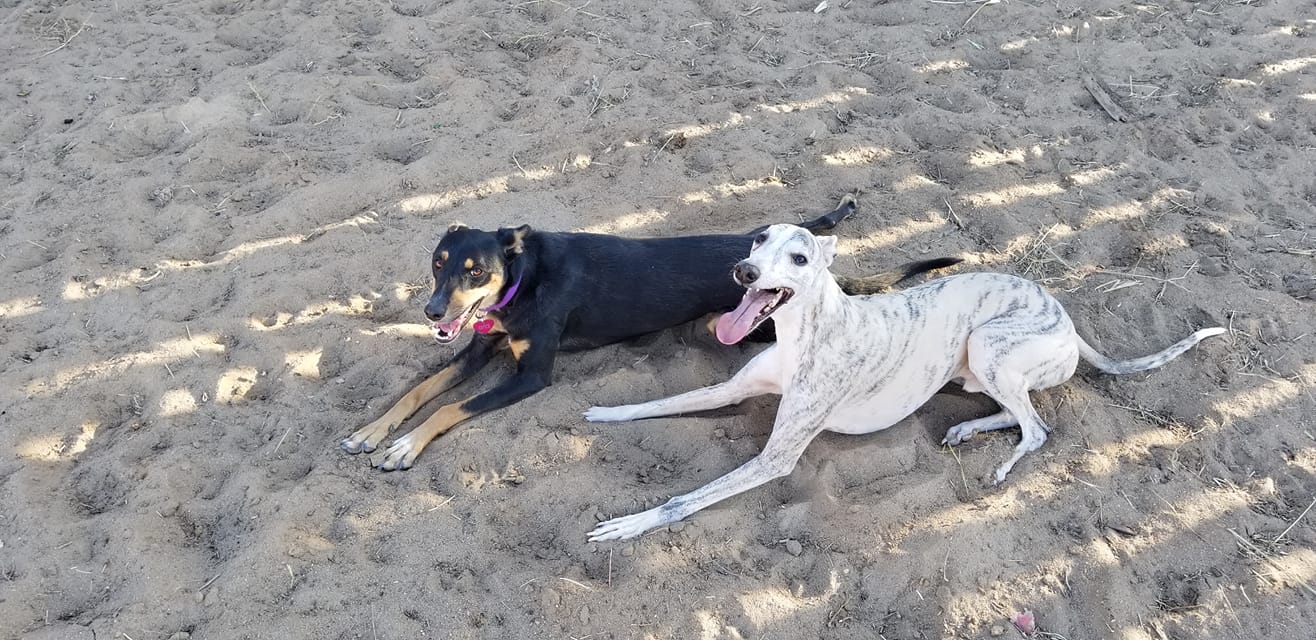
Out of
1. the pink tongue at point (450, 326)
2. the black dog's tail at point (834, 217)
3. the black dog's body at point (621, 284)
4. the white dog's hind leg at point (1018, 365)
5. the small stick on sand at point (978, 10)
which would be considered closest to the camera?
the white dog's hind leg at point (1018, 365)

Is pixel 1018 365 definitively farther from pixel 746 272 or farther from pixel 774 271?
pixel 746 272

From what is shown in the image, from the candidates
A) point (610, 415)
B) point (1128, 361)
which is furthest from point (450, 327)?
point (1128, 361)

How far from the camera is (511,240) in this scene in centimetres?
447

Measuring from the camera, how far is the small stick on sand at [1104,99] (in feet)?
20.2

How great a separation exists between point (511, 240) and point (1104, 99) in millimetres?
4437

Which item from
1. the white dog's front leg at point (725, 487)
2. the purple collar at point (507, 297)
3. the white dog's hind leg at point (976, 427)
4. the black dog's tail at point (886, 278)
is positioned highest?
the purple collar at point (507, 297)

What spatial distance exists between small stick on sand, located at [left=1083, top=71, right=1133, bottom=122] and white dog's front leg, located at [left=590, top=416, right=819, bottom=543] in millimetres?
3826

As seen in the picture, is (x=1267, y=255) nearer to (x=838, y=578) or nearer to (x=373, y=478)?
(x=838, y=578)

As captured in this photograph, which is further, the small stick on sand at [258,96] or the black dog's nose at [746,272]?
the small stick on sand at [258,96]

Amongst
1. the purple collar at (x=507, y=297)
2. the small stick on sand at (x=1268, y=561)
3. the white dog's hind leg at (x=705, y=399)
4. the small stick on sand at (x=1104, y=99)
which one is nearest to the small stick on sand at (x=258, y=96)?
the purple collar at (x=507, y=297)

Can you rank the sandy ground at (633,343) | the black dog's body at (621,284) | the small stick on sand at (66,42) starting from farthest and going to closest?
the small stick on sand at (66,42), the black dog's body at (621,284), the sandy ground at (633,343)

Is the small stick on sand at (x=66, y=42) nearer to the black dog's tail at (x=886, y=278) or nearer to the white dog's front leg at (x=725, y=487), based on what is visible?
the white dog's front leg at (x=725, y=487)

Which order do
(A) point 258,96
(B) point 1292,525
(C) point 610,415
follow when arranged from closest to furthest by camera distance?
(B) point 1292,525 → (C) point 610,415 → (A) point 258,96

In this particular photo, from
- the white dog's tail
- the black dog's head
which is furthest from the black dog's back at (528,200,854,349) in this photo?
the white dog's tail
